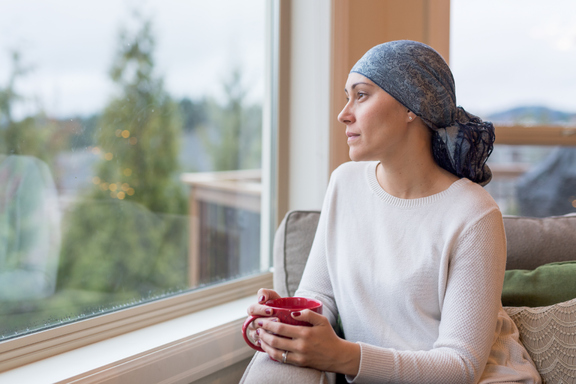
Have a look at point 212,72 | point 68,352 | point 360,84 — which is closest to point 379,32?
point 212,72

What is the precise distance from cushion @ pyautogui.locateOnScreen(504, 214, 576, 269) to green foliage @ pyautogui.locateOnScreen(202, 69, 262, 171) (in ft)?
3.41

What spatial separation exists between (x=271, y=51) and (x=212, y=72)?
0.32 metres

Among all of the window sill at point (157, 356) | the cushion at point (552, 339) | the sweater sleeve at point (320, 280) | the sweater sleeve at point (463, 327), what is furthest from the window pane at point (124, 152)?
the cushion at point (552, 339)

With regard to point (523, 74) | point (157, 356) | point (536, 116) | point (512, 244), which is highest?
point (523, 74)

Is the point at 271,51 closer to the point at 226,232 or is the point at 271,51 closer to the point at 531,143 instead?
the point at 226,232

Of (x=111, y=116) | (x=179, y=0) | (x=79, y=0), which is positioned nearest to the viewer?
(x=79, y=0)

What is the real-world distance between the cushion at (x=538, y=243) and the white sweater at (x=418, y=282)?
0.24m

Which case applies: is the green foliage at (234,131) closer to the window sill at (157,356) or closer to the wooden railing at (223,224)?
the wooden railing at (223,224)

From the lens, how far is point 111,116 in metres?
1.42

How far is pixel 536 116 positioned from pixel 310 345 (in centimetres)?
178

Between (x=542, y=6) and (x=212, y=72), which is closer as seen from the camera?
(x=212, y=72)

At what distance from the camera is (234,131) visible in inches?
75.2

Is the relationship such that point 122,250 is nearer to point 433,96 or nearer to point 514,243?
point 433,96

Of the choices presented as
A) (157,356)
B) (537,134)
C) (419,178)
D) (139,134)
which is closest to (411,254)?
(419,178)
